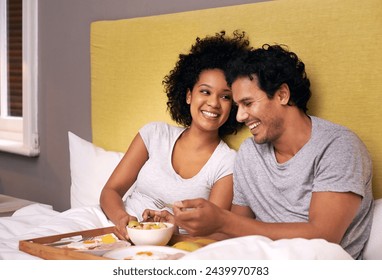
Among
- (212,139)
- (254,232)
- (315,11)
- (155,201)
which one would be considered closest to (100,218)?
(155,201)

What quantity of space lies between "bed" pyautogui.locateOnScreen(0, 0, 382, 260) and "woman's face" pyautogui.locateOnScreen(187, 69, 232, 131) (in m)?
0.13

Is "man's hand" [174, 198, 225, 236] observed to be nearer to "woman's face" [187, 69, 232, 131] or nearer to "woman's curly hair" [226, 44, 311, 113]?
"woman's curly hair" [226, 44, 311, 113]

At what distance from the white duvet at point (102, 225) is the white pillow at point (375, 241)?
28 cm

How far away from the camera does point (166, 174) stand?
1.72 metres

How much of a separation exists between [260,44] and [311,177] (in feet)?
1.71

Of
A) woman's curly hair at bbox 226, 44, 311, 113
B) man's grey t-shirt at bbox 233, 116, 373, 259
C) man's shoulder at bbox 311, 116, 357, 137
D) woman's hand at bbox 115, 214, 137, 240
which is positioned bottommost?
woman's hand at bbox 115, 214, 137, 240

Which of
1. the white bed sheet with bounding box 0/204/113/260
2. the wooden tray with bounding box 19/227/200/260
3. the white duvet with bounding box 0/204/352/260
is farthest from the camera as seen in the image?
the white bed sheet with bounding box 0/204/113/260

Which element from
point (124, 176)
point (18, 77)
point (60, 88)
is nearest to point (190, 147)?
point (124, 176)

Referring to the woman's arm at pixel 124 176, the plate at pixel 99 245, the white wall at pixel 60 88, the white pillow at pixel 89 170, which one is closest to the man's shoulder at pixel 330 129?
the plate at pixel 99 245

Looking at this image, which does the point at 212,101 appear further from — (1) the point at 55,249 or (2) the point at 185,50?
(1) the point at 55,249

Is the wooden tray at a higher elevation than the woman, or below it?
below

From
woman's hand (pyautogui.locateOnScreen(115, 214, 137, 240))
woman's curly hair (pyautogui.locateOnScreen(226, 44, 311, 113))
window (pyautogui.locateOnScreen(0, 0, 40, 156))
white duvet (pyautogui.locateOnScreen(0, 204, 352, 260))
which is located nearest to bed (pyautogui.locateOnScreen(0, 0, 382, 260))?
white duvet (pyautogui.locateOnScreen(0, 204, 352, 260))

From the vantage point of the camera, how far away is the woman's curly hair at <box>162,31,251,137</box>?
5.62ft

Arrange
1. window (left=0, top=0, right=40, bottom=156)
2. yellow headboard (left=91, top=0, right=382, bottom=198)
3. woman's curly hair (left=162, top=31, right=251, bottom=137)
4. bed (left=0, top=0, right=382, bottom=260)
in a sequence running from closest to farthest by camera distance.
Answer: bed (left=0, top=0, right=382, bottom=260) < yellow headboard (left=91, top=0, right=382, bottom=198) < woman's curly hair (left=162, top=31, right=251, bottom=137) < window (left=0, top=0, right=40, bottom=156)
